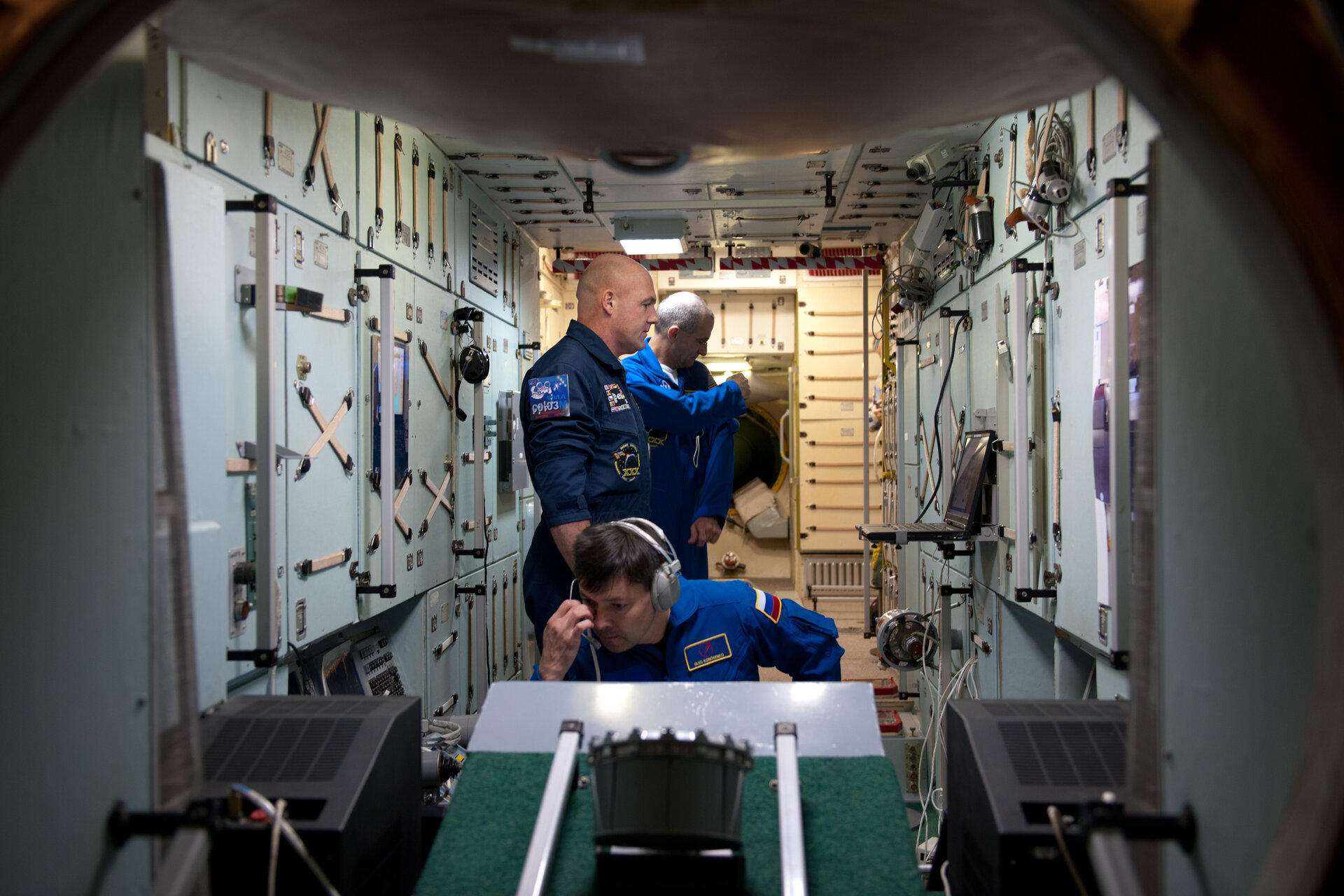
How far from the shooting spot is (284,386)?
3029 millimetres

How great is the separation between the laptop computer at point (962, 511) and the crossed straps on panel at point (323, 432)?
255 cm

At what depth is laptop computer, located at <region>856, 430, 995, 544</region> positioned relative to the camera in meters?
4.14

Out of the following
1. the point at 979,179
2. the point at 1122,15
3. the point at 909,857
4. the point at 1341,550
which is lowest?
the point at 909,857

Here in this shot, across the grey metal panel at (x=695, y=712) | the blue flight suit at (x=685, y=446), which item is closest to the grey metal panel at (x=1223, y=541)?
the grey metal panel at (x=695, y=712)

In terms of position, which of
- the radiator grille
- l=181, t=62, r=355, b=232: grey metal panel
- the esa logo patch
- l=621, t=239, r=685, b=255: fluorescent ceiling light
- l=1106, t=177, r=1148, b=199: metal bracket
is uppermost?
l=621, t=239, r=685, b=255: fluorescent ceiling light

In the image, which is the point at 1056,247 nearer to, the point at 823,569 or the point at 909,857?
the point at 909,857

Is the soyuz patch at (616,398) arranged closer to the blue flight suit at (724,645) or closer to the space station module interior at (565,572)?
the space station module interior at (565,572)

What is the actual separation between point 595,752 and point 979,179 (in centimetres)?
416

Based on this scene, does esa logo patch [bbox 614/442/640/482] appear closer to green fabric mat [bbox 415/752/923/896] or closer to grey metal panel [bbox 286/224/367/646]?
grey metal panel [bbox 286/224/367/646]

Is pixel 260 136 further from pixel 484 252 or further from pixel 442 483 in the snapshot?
pixel 484 252

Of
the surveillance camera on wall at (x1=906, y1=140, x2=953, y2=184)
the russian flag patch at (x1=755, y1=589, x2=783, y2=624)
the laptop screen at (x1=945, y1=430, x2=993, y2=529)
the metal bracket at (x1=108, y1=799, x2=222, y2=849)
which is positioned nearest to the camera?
the metal bracket at (x1=108, y1=799, x2=222, y2=849)

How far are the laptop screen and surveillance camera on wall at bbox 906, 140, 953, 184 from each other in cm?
152

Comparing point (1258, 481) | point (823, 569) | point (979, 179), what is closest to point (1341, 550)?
point (1258, 481)

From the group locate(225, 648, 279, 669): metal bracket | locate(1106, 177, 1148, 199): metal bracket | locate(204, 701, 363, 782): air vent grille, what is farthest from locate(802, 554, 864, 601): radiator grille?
locate(204, 701, 363, 782): air vent grille
